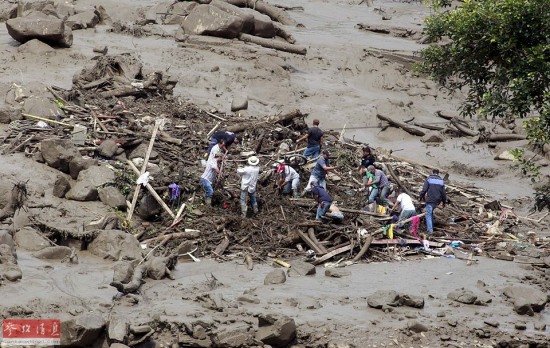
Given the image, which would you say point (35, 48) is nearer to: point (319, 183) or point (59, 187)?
point (59, 187)

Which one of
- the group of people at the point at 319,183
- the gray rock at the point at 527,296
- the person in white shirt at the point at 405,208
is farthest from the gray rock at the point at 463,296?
the group of people at the point at 319,183

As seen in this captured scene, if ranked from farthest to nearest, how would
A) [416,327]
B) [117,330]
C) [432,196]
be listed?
1. [432,196]
2. [416,327]
3. [117,330]

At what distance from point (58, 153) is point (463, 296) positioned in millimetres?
7922

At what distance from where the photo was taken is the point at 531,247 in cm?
1670

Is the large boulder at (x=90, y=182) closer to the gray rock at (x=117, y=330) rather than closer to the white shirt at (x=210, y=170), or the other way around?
the white shirt at (x=210, y=170)

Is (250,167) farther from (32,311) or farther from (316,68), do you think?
(316,68)

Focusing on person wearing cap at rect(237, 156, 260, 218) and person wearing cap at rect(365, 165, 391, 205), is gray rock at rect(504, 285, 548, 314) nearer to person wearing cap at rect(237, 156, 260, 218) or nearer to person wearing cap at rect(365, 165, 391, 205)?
person wearing cap at rect(365, 165, 391, 205)

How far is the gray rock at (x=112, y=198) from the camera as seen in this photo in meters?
16.0

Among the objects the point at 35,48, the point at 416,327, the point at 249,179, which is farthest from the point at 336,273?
the point at 35,48

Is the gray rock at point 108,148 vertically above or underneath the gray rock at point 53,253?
above

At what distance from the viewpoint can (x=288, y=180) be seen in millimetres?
16781

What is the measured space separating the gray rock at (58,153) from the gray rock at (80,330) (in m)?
6.52

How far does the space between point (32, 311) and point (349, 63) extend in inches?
706

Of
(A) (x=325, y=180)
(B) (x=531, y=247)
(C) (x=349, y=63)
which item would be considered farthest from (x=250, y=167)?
(C) (x=349, y=63)
